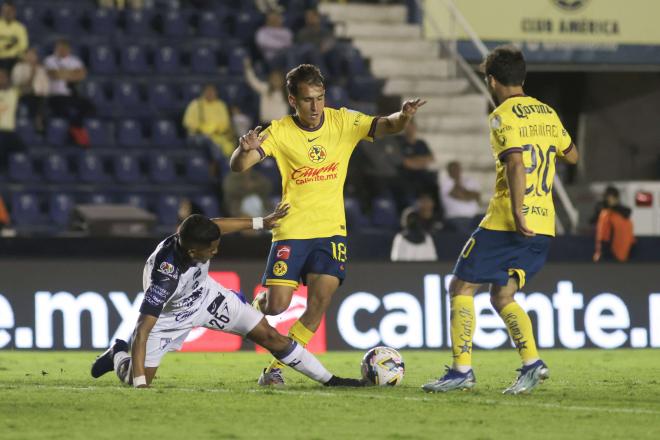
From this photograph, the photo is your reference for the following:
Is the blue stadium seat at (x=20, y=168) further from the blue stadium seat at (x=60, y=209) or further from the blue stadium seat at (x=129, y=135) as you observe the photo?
the blue stadium seat at (x=129, y=135)

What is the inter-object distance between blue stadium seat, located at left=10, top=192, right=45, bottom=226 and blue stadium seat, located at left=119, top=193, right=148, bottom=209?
3.60 feet

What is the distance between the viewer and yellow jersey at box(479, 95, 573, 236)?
8633mm

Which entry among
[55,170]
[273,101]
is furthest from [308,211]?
[273,101]

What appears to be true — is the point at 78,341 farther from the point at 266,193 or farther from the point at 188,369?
the point at 266,193

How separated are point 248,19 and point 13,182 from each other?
4870 millimetres

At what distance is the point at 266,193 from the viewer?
699 inches

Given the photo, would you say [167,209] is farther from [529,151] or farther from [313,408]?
[313,408]

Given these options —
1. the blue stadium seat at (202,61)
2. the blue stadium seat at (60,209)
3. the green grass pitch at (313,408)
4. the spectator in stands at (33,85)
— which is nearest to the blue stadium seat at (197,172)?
the blue stadium seat at (60,209)

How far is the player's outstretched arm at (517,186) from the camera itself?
8523mm

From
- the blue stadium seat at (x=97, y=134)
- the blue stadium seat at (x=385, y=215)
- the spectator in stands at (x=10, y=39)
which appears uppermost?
the spectator in stands at (x=10, y=39)

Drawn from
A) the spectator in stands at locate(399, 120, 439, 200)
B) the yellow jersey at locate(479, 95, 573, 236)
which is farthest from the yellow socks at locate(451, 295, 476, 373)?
the spectator in stands at locate(399, 120, 439, 200)

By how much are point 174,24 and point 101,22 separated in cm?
110

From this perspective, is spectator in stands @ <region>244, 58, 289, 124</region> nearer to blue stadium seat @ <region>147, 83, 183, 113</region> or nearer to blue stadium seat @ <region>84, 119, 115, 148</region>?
blue stadium seat @ <region>147, 83, 183, 113</region>

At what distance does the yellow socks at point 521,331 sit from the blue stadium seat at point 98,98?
11.6 m
